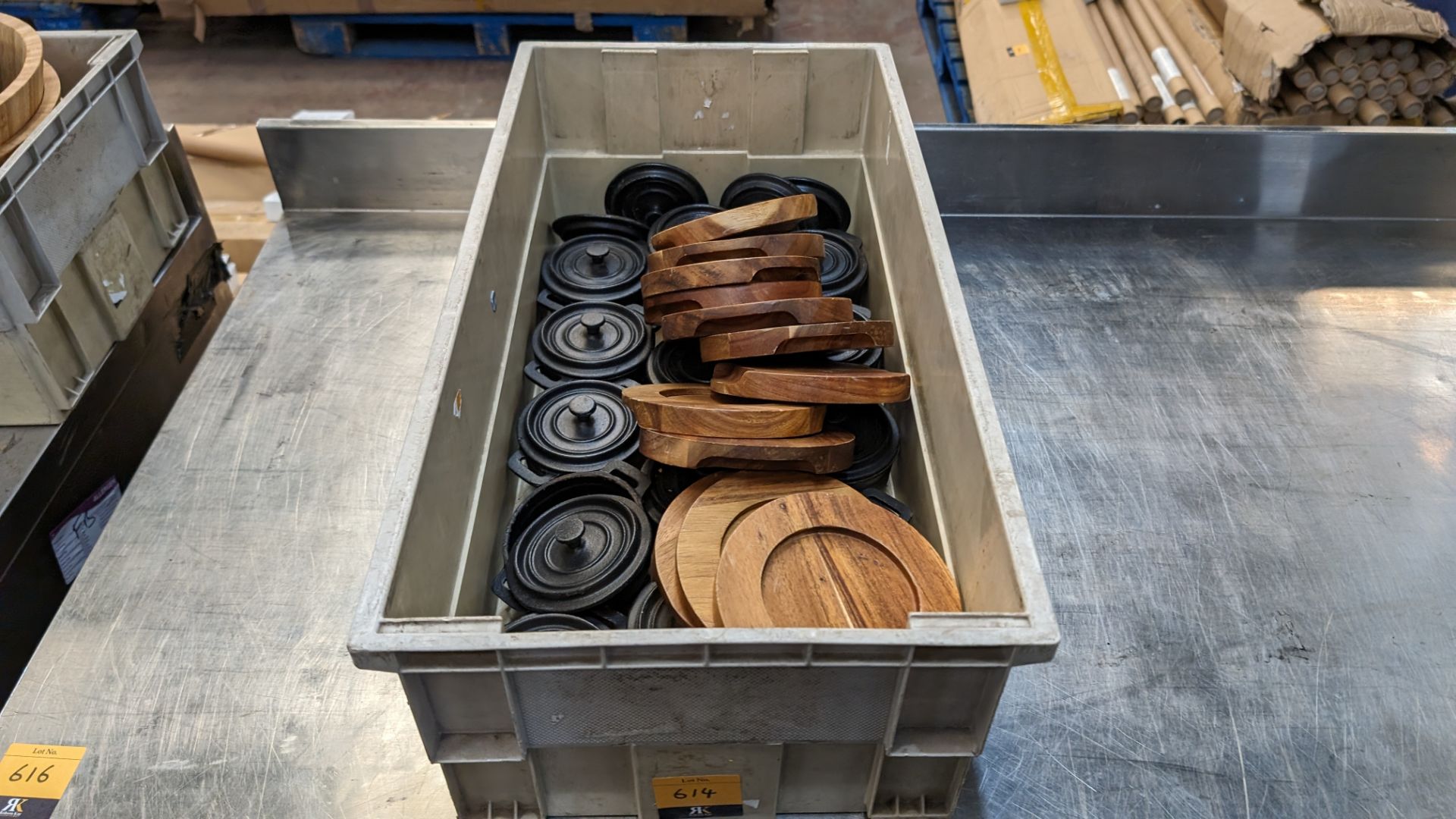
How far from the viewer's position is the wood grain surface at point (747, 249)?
1736 mm

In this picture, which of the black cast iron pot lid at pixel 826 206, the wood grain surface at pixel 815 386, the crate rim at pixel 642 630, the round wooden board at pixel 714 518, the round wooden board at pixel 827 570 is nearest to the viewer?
the crate rim at pixel 642 630

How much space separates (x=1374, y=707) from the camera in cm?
150

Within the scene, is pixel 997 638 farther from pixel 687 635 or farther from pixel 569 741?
pixel 569 741

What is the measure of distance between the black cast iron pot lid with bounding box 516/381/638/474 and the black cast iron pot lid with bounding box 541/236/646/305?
1.13ft

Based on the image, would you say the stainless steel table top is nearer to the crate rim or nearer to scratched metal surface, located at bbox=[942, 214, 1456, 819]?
scratched metal surface, located at bbox=[942, 214, 1456, 819]

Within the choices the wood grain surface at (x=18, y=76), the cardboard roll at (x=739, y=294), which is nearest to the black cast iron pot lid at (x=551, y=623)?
the cardboard roll at (x=739, y=294)

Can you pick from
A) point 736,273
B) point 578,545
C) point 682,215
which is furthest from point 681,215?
point 578,545

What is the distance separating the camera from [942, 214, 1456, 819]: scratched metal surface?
143 cm

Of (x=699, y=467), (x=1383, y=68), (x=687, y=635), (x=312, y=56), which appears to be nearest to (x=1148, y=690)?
(x=699, y=467)

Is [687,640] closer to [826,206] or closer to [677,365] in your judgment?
[677,365]

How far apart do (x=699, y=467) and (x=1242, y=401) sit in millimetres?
1288

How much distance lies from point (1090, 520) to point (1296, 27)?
2101 millimetres

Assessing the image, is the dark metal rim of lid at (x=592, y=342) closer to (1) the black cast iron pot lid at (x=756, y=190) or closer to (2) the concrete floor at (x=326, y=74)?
(1) the black cast iron pot lid at (x=756, y=190)

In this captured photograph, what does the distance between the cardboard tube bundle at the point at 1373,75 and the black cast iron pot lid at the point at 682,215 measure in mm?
2008
